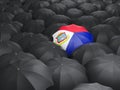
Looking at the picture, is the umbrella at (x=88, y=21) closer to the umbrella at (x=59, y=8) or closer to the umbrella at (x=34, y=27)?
the umbrella at (x=34, y=27)

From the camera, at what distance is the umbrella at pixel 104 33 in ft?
31.4

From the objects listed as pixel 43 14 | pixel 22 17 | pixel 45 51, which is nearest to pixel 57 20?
pixel 43 14

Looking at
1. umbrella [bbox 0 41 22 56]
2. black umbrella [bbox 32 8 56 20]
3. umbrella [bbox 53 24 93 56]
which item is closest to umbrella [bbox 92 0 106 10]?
black umbrella [bbox 32 8 56 20]

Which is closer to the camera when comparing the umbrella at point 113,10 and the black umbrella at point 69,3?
the umbrella at point 113,10

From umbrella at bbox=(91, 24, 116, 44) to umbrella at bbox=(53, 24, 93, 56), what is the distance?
0.76 ft

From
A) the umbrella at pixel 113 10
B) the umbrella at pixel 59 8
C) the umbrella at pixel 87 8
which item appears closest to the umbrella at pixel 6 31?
the umbrella at pixel 59 8

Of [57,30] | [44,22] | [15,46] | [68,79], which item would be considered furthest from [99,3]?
[68,79]

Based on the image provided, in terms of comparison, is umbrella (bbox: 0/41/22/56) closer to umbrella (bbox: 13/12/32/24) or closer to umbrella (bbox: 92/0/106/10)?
umbrella (bbox: 13/12/32/24)

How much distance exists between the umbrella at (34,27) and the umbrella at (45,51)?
2075 mm

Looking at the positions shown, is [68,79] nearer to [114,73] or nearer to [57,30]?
[114,73]

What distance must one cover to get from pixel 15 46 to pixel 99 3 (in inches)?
274

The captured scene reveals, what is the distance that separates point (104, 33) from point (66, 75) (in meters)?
3.25

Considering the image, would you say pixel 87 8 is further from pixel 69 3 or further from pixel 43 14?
pixel 43 14

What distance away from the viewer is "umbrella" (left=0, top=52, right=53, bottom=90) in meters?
6.41
